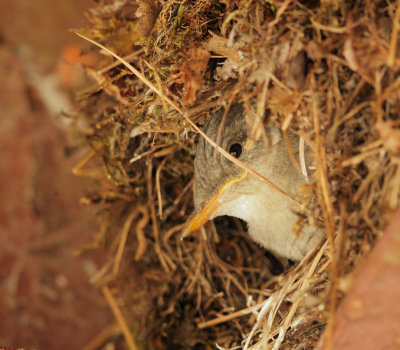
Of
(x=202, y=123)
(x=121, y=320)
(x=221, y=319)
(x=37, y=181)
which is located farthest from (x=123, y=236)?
(x=37, y=181)

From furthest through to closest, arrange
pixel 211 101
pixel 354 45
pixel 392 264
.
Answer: pixel 211 101
pixel 354 45
pixel 392 264

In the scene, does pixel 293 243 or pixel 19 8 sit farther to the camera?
pixel 19 8

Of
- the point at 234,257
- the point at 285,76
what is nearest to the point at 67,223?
the point at 234,257

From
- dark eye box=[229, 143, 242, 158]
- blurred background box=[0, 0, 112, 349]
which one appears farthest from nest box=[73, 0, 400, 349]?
blurred background box=[0, 0, 112, 349]

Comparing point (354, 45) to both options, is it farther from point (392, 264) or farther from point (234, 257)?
point (234, 257)

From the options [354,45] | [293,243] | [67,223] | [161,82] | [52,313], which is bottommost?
[52,313]

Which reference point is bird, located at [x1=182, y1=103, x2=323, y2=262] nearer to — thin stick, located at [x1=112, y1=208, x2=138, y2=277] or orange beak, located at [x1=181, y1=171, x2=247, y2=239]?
orange beak, located at [x1=181, y1=171, x2=247, y2=239]

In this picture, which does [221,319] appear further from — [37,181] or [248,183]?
[37,181]
